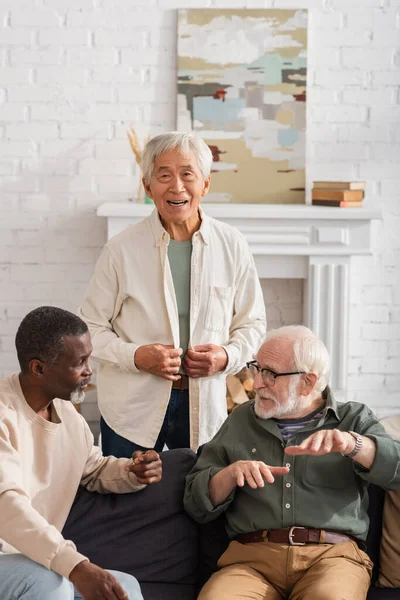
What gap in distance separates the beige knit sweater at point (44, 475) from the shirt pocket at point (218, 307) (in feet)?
1.87

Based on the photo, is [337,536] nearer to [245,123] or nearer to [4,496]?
[4,496]

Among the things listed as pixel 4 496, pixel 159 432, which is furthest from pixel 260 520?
pixel 4 496

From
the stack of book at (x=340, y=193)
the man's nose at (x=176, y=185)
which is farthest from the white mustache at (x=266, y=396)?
the stack of book at (x=340, y=193)

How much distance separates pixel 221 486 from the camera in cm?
257

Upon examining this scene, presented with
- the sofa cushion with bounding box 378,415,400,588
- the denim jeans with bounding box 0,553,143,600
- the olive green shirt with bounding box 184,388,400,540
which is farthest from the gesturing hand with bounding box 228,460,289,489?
the denim jeans with bounding box 0,553,143,600

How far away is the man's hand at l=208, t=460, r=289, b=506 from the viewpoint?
2.46m

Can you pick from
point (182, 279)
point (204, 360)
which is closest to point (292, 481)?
point (204, 360)

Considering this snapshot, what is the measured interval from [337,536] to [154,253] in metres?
1.02

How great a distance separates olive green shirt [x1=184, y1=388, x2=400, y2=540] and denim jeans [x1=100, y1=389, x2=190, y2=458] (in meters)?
0.29

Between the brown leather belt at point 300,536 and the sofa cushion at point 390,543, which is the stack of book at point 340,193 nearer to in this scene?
the sofa cushion at point 390,543

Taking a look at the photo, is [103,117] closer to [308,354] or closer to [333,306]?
[333,306]

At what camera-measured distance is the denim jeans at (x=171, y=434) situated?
297cm

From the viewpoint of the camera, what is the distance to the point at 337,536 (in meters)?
2.56

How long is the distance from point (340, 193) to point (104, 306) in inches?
79.4
